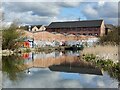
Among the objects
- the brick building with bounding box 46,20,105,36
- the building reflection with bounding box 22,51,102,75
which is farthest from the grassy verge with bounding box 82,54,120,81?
the brick building with bounding box 46,20,105,36

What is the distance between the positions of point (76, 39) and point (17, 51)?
35.5 m

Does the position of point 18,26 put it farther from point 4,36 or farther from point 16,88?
point 16,88

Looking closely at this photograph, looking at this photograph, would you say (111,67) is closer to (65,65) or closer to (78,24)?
(65,65)

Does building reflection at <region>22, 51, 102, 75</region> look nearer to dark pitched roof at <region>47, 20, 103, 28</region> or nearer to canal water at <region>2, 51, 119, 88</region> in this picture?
canal water at <region>2, 51, 119, 88</region>


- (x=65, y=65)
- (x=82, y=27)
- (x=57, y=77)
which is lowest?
(x=65, y=65)

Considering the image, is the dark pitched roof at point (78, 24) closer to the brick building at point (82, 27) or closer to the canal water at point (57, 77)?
the brick building at point (82, 27)

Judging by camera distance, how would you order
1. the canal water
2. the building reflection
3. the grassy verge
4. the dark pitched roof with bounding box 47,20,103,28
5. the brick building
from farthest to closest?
the dark pitched roof with bounding box 47,20,103,28 → the brick building → the building reflection → the grassy verge → the canal water

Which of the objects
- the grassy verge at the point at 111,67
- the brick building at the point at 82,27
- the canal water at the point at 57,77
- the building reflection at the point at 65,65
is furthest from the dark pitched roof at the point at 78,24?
the canal water at the point at 57,77

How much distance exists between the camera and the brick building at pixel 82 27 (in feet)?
304

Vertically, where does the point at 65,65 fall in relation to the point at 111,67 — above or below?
below

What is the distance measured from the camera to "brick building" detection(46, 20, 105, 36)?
92.7 m

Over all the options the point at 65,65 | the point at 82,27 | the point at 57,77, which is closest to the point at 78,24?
the point at 82,27

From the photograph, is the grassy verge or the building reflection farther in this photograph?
the building reflection

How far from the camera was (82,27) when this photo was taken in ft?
313
